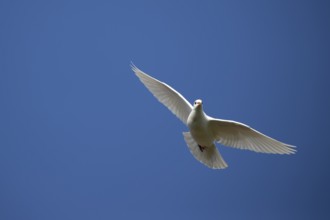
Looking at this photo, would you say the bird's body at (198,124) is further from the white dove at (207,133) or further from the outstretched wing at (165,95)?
the outstretched wing at (165,95)

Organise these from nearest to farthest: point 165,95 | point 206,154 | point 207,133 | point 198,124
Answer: point 198,124, point 207,133, point 206,154, point 165,95

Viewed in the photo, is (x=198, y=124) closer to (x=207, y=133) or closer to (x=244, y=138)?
(x=207, y=133)

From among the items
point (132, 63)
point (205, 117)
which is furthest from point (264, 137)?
point (132, 63)

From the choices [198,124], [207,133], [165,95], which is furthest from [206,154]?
[165,95]

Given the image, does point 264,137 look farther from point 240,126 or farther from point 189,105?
point 189,105

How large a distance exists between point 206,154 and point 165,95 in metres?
1.55

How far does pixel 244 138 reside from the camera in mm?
11734

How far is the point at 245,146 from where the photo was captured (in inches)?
463

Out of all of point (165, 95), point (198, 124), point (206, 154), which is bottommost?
point (206, 154)

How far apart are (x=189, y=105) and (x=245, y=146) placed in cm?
143

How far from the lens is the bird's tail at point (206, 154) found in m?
12.2

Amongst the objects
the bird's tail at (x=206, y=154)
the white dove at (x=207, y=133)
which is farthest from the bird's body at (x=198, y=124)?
the bird's tail at (x=206, y=154)

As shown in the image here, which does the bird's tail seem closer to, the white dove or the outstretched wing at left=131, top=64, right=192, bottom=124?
the white dove

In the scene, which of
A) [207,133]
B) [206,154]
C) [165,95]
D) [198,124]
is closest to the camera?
[198,124]
